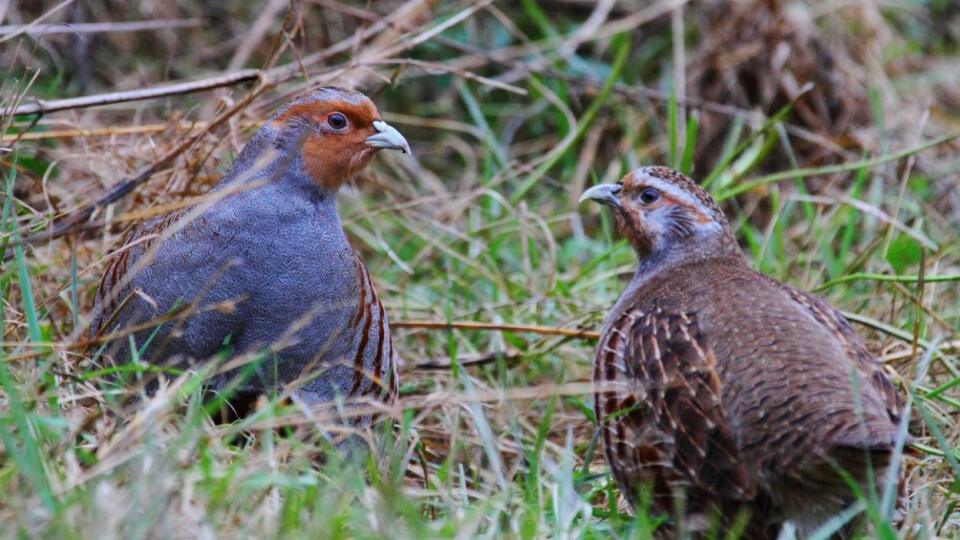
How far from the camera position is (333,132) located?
381 cm

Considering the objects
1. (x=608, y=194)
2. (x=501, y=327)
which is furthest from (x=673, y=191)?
(x=501, y=327)

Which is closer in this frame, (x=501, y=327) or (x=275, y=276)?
(x=275, y=276)

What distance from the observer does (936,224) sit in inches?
234

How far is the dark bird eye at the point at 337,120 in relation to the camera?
150 inches

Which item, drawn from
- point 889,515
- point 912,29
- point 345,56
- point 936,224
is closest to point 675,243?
point 889,515

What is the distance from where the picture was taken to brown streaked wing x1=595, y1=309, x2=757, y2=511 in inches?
125

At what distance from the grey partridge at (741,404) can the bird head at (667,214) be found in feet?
0.72

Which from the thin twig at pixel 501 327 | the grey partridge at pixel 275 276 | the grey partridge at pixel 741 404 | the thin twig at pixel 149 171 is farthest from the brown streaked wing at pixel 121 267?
the grey partridge at pixel 741 404

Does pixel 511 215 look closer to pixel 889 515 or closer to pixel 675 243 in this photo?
pixel 675 243

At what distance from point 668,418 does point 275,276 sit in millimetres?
1157

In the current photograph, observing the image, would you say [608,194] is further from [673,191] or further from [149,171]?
[149,171]

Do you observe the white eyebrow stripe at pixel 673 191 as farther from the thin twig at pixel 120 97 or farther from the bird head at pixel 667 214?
the thin twig at pixel 120 97

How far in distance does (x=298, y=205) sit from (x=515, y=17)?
13.1 feet

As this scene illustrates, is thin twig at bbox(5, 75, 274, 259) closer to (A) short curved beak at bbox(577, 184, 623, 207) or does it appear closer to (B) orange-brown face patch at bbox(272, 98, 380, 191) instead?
(B) orange-brown face patch at bbox(272, 98, 380, 191)
